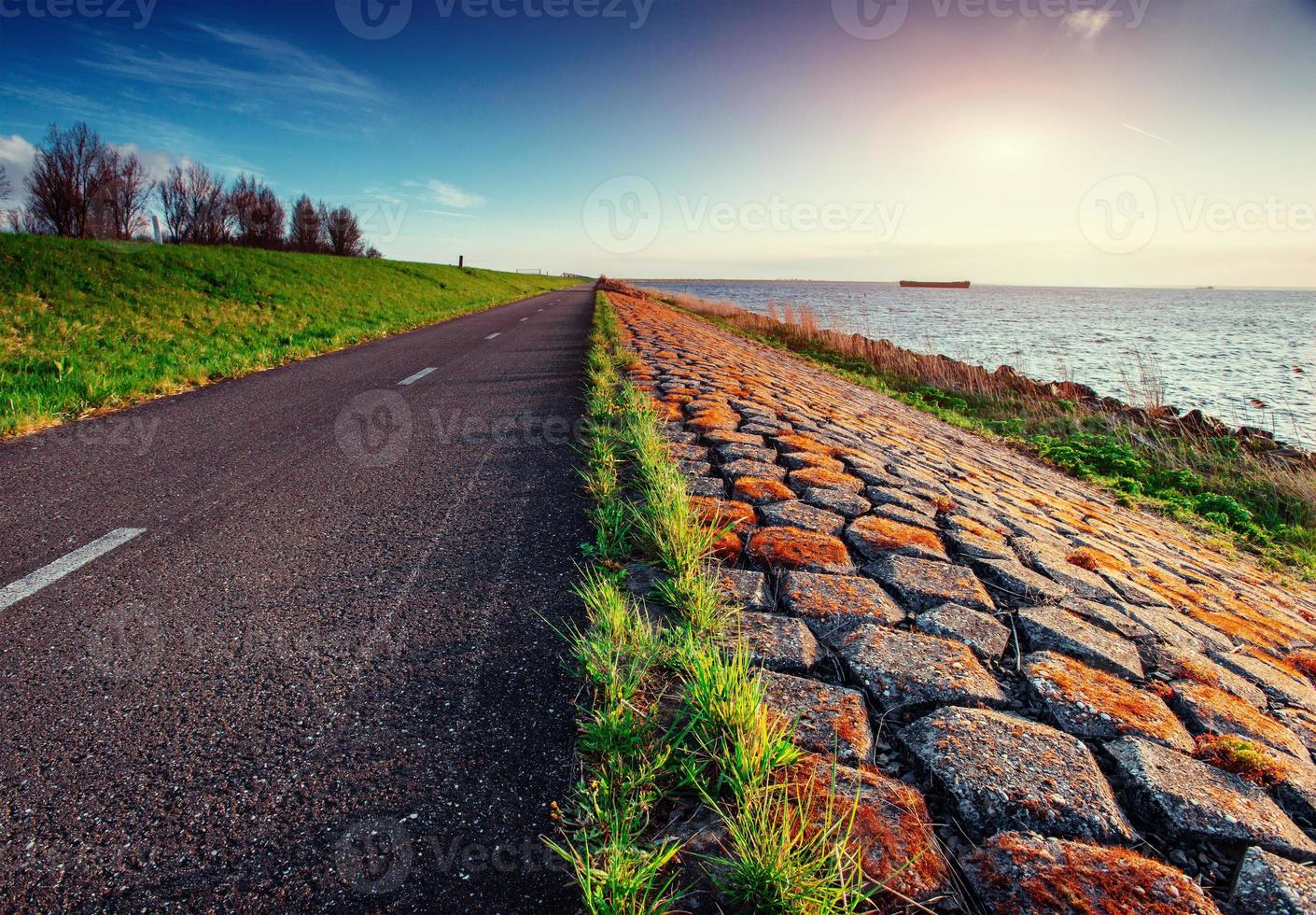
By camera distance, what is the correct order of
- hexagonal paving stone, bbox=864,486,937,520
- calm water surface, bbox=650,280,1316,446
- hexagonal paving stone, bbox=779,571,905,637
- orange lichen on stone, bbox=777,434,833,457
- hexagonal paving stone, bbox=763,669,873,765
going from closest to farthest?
hexagonal paving stone, bbox=763,669,873,765 → hexagonal paving stone, bbox=779,571,905,637 → hexagonal paving stone, bbox=864,486,937,520 → orange lichen on stone, bbox=777,434,833,457 → calm water surface, bbox=650,280,1316,446

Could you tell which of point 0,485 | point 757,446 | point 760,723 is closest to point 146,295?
point 0,485

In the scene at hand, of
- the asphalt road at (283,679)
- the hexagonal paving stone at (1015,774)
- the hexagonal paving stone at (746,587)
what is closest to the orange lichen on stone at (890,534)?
the hexagonal paving stone at (746,587)

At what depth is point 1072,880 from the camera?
1.15 m

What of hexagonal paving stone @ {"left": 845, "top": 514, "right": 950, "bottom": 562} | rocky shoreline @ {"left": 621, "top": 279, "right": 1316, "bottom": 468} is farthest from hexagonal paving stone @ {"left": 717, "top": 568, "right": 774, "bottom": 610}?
rocky shoreline @ {"left": 621, "top": 279, "right": 1316, "bottom": 468}

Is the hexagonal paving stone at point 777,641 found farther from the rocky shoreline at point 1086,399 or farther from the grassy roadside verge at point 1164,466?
the rocky shoreline at point 1086,399

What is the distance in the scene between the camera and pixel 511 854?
1251 mm

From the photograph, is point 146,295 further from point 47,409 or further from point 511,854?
point 511,854

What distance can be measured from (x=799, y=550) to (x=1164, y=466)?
735 cm

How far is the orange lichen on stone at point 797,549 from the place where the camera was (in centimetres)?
244

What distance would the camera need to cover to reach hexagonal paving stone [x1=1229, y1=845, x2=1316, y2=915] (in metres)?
1.12

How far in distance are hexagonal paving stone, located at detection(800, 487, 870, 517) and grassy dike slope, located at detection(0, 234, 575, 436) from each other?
554 centimetres

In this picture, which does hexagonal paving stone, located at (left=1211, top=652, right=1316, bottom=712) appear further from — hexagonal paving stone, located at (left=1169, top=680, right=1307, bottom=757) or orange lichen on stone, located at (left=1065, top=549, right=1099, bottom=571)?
orange lichen on stone, located at (left=1065, top=549, right=1099, bottom=571)
